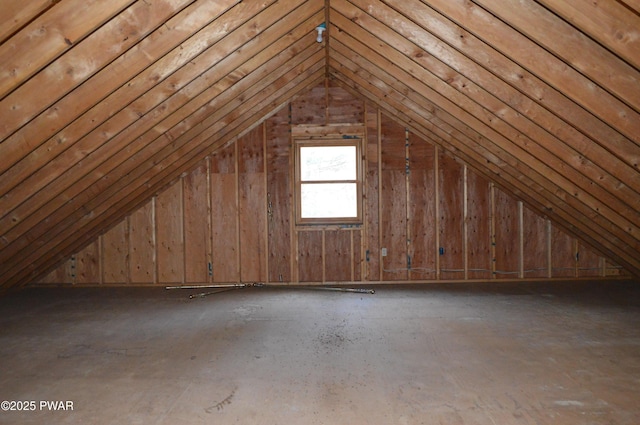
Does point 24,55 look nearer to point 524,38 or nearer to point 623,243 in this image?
point 524,38

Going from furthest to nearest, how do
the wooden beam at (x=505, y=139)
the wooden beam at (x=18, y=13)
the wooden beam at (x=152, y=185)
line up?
the wooden beam at (x=152, y=185) → the wooden beam at (x=505, y=139) → the wooden beam at (x=18, y=13)

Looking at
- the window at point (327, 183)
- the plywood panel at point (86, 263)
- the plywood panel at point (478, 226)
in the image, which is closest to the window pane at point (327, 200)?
the window at point (327, 183)

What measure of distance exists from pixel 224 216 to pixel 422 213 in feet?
9.36

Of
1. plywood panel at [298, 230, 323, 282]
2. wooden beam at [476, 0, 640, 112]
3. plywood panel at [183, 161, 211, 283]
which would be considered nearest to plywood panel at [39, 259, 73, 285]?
plywood panel at [183, 161, 211, 283]

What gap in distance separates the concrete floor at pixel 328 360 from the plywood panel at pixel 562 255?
107 cm

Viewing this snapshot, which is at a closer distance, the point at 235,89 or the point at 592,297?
the point at 235,89

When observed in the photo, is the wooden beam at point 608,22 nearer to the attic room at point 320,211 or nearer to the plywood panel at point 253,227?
the attic room at point 320,211

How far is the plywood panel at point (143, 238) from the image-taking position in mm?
6430

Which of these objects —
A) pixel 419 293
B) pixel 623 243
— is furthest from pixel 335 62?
pixel 623 243

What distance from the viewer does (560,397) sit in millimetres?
2516

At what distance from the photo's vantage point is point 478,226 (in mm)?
6375

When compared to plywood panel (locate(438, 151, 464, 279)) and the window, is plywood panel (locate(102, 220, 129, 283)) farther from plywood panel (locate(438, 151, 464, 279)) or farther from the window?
plywood panel (locate(438, 151, 464, 279))

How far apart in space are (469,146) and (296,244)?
8.86ft

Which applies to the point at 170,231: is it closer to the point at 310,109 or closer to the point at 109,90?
the point at 310,109
